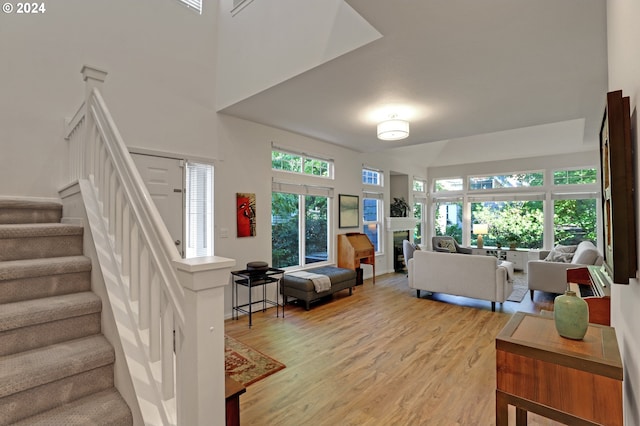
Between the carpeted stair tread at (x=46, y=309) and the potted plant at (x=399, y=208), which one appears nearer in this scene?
the carpeted stair tread at (x=46, y=309)

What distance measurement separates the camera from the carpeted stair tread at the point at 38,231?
5.58 ft

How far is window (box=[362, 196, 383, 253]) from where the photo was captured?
681 centimetres

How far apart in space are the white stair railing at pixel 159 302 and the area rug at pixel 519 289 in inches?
208

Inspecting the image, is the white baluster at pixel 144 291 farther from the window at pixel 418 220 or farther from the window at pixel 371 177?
the window at pixel 418 220

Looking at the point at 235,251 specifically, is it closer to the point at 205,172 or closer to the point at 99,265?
the point at 205,172

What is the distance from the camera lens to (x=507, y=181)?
8.07m

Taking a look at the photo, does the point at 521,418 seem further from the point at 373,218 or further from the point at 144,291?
the point at 373,218

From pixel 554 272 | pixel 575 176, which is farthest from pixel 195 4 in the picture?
pixel 575 176

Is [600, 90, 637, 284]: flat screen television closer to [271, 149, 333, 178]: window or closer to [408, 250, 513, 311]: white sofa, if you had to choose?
[408, 250, 513, 311]: white sofa

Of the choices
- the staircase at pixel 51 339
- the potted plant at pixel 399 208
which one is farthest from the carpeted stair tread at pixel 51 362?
the potted plant at pixel 399 208

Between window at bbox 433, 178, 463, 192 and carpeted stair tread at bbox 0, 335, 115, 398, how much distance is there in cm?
894

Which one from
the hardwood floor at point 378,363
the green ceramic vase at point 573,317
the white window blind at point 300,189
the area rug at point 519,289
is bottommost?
the hardwood floor at point 378,363

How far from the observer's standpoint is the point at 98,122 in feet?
5.96

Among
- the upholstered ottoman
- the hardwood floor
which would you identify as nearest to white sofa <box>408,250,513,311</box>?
the hardwood floor
